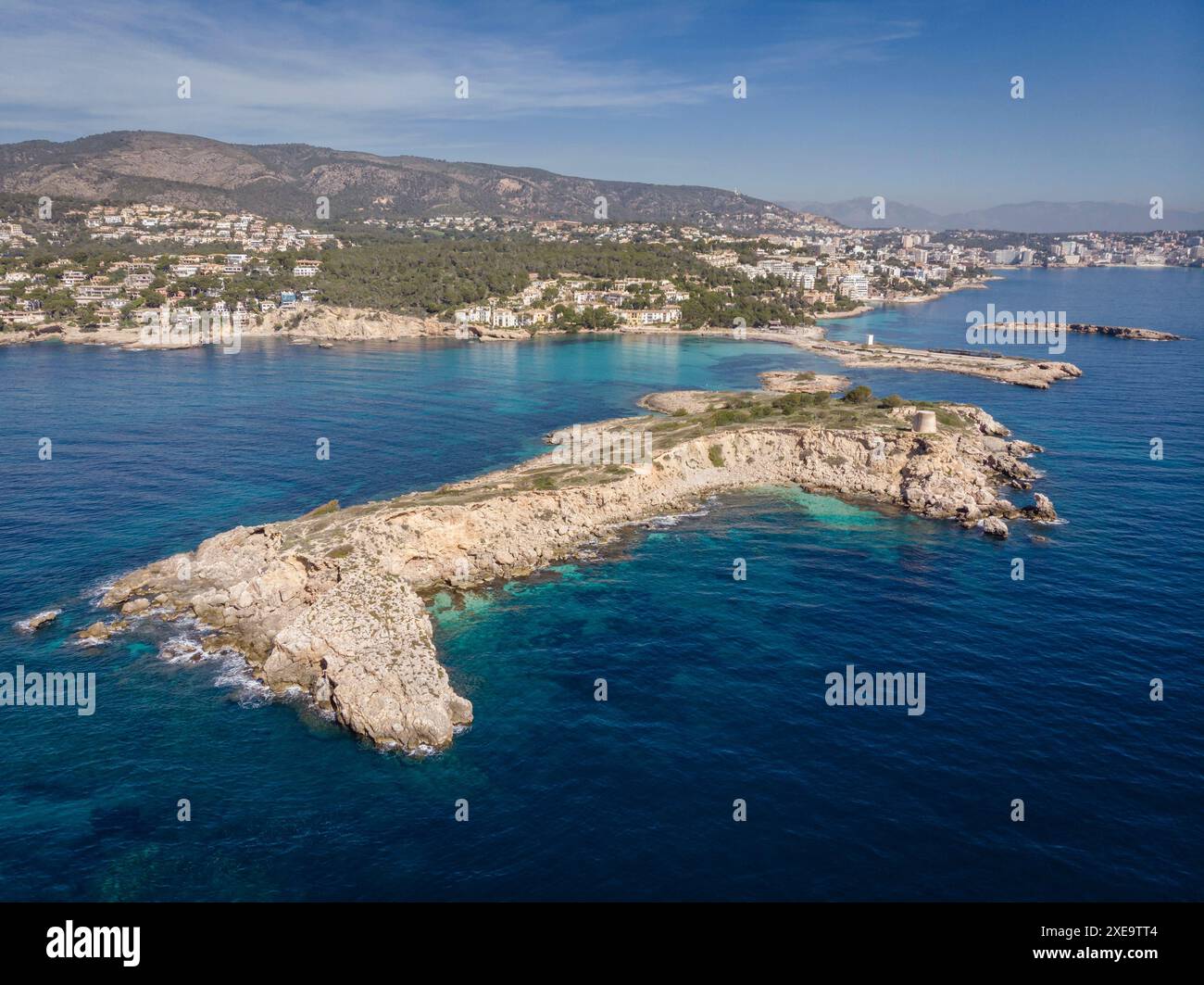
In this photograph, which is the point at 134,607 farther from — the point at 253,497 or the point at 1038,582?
the point at 1038,582

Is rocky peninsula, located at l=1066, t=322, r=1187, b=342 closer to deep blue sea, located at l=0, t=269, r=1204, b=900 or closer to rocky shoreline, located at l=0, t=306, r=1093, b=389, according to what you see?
rocky shoreline, located at l=0, t=306, r=1093, b=389

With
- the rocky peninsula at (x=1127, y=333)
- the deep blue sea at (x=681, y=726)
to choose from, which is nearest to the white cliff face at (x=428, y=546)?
the deep blue sea at (x=681, y=726)

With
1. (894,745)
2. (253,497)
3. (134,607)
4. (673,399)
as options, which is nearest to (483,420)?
(673,399)

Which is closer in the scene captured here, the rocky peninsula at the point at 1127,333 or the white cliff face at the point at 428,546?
the white cliff face at the point at 428,546

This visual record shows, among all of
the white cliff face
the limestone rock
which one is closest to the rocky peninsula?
the white cliff face

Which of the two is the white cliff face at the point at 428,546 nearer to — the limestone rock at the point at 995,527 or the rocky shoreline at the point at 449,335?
the limestone rock at the point at 995,527

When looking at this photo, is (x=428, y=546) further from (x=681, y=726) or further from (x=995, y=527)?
(x=995, y=527)

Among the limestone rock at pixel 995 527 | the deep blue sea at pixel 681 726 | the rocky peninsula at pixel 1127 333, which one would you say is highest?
the rocky peninsula at pixel 1127 333
